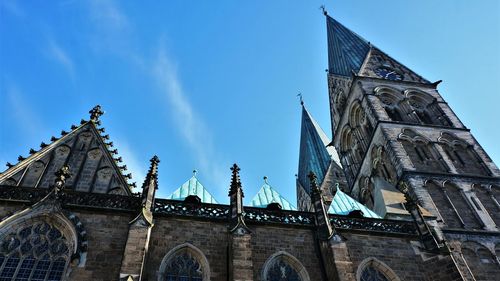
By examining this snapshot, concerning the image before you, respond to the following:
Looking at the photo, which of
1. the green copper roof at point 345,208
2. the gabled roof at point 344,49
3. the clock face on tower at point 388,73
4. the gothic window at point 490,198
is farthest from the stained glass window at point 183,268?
the clock face on tower at point 388,73

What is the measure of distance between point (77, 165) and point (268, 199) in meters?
7.79

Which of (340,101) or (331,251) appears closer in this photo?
(331,251)

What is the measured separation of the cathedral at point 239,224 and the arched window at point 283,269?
0.11 feet

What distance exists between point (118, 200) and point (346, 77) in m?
22.0

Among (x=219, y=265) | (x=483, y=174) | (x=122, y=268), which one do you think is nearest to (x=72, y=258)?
(x=122, y=268)

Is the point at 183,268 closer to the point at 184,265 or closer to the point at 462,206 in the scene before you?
the point at 184,265

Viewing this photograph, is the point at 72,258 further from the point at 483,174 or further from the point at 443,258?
the point at 483,174

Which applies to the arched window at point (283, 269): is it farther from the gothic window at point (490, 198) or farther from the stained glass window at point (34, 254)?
the gothic window at point (490, 198)

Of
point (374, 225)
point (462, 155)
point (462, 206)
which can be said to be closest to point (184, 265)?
point (374, 225)

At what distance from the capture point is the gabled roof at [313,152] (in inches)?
1435

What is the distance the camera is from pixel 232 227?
1310cm

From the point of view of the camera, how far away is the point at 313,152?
39500 millimetres

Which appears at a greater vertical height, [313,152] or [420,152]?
[313,152]

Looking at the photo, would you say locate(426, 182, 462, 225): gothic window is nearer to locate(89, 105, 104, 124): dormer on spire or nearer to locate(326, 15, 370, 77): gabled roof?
locate(326, 15, 370, 77): gabled roof
